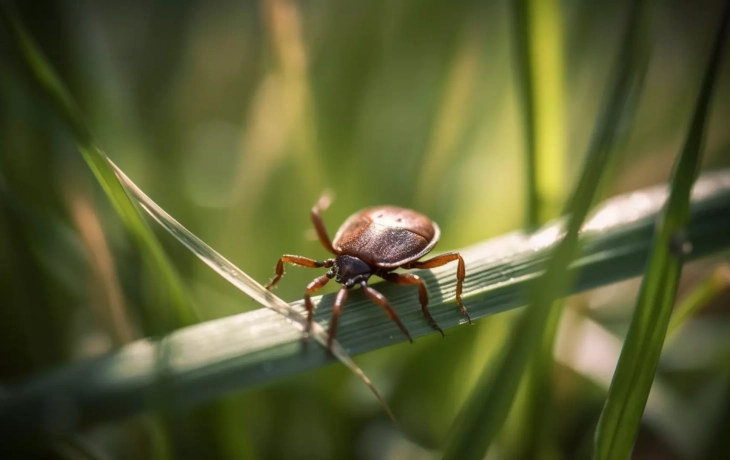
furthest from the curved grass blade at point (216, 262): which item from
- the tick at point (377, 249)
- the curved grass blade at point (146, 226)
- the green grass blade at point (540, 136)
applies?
the green grass blade at point (540, 136)

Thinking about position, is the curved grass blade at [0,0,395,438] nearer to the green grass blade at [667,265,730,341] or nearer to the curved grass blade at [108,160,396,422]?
the curved grass blade at [108,160,396,422]

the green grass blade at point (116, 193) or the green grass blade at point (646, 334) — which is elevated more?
the green grass blade at point (116, 193)

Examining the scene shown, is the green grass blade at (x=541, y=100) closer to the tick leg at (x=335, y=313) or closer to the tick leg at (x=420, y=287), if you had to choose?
the tick leg at (x=420, y=287)

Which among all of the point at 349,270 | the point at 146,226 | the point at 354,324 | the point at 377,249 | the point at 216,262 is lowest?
the point at 354,324

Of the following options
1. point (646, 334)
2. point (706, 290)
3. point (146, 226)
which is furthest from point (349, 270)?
point (706, 290)

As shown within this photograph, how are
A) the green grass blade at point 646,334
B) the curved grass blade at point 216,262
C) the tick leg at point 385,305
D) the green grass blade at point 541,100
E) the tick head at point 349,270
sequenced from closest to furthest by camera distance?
the green grass blade at point 646,334 < the curved grass blade at point 216,262 < the tick leg at point 385,305 < the green grass blade at point 541,100 < the tick head at point 349,270

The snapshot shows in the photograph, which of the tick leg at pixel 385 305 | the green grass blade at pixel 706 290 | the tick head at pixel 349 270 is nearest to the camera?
the tick leg at pixel 385 305

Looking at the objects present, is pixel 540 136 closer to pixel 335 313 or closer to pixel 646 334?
pixel 646 334
